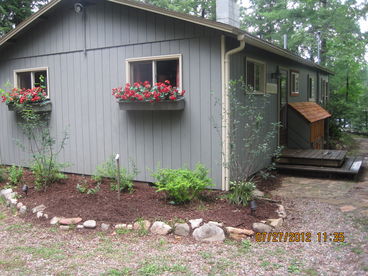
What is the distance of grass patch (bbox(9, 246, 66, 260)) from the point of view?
3616 millimetres

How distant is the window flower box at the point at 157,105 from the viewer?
5539 millimetres

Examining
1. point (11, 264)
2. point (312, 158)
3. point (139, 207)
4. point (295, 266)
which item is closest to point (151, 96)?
point (139, 207)

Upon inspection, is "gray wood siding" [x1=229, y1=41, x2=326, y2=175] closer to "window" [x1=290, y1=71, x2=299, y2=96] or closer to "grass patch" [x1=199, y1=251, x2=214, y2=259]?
"window" [x1=290, y1=71, x2=299, y2=96]

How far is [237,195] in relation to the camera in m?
4.82

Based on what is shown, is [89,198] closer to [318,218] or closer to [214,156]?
[214,156]

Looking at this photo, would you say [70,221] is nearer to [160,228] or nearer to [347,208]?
[160,228]

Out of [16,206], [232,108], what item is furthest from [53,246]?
[232,108]

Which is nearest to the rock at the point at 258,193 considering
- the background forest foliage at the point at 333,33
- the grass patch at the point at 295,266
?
the grass patch at the point at 295,266

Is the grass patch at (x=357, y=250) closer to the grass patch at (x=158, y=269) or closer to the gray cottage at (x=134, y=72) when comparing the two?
the grass patch at (x=158, y=269)

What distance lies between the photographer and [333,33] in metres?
17.0

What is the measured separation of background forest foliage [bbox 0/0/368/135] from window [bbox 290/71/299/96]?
3.52 meters

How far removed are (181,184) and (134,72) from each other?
8.75 feet

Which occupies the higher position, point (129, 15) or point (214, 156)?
point (129, 15)

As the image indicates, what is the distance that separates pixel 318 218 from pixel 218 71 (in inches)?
103
